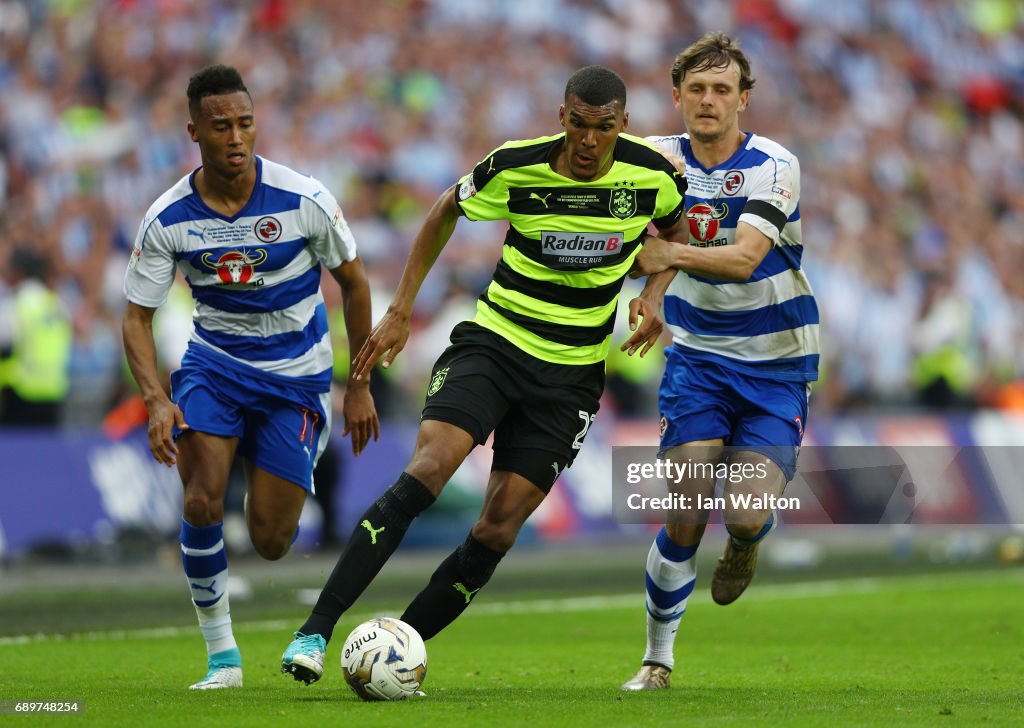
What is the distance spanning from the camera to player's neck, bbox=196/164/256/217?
7977 mm

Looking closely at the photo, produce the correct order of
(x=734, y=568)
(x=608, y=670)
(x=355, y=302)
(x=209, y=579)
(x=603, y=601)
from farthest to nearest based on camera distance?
(x=603, y=601)
(x=608, y=670)
(x=734, y=568)
(x=355, y=302)
(x=209, y=579)

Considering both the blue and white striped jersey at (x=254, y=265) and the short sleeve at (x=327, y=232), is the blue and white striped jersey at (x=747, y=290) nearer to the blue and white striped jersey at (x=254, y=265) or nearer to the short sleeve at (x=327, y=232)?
the short sleeve at (x=327, y=232)

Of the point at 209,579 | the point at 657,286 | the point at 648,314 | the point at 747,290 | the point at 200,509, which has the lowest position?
the point at 209,579

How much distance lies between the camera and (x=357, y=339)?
8195mm

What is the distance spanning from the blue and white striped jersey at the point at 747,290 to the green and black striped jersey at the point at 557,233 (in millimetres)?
624

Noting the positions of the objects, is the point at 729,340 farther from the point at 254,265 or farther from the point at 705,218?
the point at 254,265

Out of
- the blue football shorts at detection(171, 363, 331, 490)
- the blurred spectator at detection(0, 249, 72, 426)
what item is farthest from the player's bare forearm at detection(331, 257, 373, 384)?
the blurred spectator at detection(0, 249, 72, 426)

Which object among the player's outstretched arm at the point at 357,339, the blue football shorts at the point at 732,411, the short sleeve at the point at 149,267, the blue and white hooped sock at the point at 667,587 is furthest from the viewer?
the blue football shorts at the point at 732,411

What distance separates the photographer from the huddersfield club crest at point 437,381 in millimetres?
7520

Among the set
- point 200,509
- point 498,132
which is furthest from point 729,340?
point 498,132

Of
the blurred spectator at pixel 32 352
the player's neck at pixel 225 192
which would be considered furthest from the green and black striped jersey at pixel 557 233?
the blurred spectator at pixel 32 352

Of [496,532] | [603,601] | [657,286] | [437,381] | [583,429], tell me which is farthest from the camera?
[603,601]

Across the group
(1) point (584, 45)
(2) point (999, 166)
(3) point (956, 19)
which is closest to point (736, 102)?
(1) point (584, 45)

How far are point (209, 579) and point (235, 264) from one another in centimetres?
150
